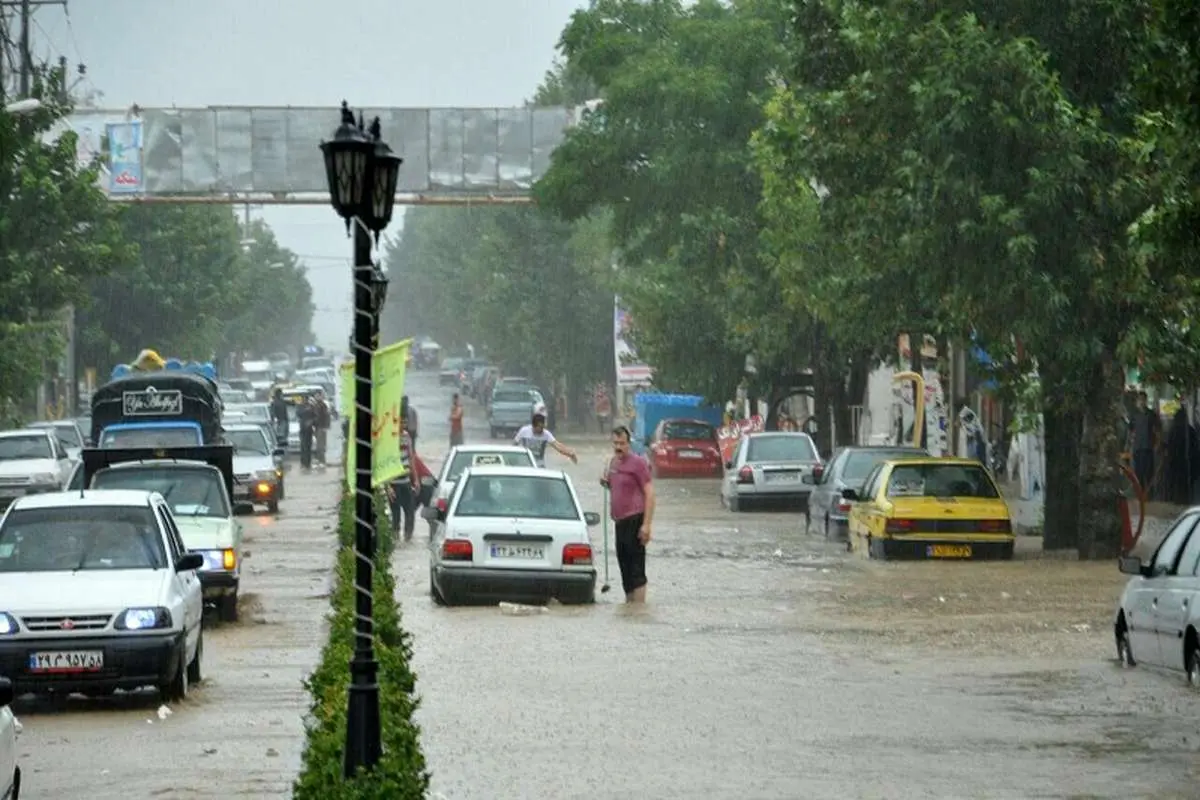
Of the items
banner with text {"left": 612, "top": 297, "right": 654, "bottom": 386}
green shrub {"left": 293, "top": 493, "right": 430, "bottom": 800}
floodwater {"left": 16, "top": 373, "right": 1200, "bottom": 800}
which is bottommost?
floodwater {"left": 16, "top": 373, "right": 1200, "bottom": 800}

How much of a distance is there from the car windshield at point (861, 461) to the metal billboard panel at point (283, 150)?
34076mm

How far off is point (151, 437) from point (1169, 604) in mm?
25997

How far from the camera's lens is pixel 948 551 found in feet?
101

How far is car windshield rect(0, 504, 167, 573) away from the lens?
57.1 feet

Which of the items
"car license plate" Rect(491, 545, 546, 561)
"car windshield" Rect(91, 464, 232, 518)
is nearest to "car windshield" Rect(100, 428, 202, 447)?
"car windshield" Rect(91, 464, 232, 518)

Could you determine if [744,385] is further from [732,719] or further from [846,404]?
[732,719]

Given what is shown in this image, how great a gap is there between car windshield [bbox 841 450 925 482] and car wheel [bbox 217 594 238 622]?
1434 centimetres

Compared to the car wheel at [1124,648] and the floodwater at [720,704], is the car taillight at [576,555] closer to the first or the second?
the floodwater at [720,704]

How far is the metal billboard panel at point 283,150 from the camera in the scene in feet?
228

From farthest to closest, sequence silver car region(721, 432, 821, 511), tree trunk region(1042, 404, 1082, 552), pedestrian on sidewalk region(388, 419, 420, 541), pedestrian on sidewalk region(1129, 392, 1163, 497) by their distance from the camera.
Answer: silver car region(721, 432, 821, 511)
pedestrian on sidewalk region(1129, 392, 1163, 497)
pedestrian on sidewalk region(388, 419, 420, 541)
tree trunk region(1042, 404, 1082, 552)

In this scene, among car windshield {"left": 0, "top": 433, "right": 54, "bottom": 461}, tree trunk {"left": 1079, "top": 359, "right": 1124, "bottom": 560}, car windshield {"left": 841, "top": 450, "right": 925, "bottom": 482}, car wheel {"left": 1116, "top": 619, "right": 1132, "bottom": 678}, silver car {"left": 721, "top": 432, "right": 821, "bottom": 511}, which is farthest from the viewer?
car windshield {"left": 0, "top": 433, "right": 54, "bottom": 461}

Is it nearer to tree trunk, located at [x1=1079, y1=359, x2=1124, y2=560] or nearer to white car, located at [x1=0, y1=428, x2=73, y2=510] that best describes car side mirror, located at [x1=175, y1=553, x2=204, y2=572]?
tree trunk, located at [x1=1079, y1=359, x2=1124, y2=560]

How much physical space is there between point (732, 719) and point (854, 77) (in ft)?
50.8

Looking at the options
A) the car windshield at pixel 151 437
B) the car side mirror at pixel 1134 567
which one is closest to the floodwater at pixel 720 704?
the car side mirror at pixel 1134 567
